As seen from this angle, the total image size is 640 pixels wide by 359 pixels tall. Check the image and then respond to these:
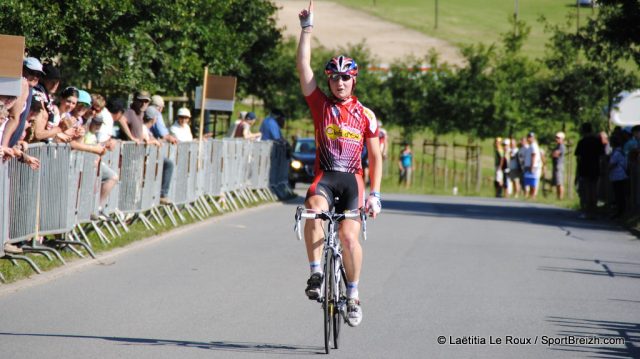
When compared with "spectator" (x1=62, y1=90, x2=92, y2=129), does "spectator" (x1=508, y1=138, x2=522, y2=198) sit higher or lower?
lower

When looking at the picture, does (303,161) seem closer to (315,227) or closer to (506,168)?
(506,168)

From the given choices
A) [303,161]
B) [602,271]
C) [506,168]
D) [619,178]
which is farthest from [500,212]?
[303,161]

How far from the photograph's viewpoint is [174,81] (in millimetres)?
29625

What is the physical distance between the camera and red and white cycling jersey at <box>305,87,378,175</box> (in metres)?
9.33

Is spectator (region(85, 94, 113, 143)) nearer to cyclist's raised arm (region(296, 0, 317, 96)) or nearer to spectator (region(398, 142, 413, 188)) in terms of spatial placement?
cyclist's raised arm (region(296, 0, 317, 96))

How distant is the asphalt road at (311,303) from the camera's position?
8984 millimetres

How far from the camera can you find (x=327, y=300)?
8805mm

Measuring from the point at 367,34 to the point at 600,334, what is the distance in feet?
281

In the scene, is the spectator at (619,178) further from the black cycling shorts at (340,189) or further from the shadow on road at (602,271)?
the black cycling shorts at (340,189)

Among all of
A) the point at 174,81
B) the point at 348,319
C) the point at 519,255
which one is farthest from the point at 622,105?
the point at 348,319

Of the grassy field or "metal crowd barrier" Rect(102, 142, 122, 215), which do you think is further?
the grassy field

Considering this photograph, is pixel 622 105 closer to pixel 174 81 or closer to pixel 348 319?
pixel 174 81

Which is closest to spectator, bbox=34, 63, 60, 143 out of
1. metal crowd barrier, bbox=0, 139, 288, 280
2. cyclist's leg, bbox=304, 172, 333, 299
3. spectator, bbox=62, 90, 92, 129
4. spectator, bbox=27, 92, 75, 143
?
spectator, bbox=27, 92, 75, 143

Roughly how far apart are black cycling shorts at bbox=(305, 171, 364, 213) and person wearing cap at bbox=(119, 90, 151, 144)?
27.6 feet
